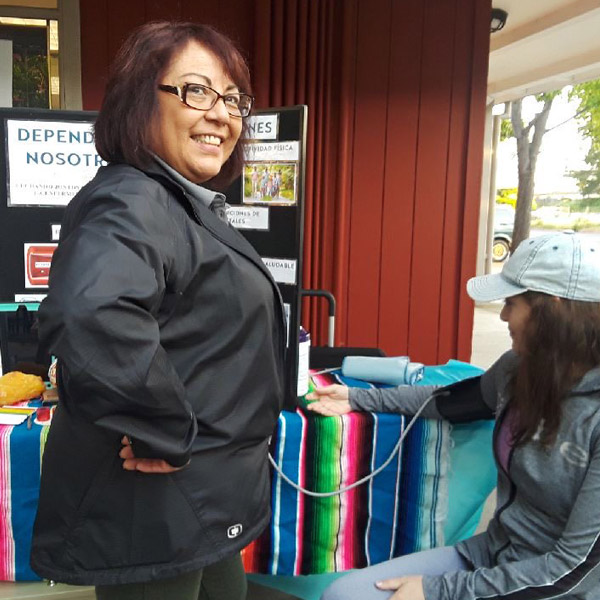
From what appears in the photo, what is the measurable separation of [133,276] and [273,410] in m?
0.39

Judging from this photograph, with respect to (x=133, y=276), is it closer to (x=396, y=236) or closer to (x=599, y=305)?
(x=599, y=305)

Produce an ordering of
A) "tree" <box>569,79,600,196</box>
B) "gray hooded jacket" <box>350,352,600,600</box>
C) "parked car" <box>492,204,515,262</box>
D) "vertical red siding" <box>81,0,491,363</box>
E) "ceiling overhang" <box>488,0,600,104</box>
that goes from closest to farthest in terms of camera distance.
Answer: "gray hooded jacket" <box>350,352,600,600</box>, "vertical red siding" <box>81,0,491,363</box>, "ceiling overhang" <box>488,0,600,104</box>, "tree" <box>569,79,600,196</box>, "parked car" <box>492,204,515,262</box>

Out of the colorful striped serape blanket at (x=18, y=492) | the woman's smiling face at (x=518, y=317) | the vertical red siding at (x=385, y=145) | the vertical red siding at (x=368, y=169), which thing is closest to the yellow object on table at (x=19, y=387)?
the colorful striped serape blanket at (x=18, y=492)

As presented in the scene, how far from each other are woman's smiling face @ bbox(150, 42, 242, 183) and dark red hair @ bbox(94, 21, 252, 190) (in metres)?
0.01

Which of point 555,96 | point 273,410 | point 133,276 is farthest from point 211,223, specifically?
point 555,96

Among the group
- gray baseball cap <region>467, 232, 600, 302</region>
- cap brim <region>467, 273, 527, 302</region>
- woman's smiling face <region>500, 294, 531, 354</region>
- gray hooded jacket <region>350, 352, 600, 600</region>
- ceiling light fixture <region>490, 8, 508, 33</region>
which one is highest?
ceiling light fixture <region>490, 8, 508, 33</region>

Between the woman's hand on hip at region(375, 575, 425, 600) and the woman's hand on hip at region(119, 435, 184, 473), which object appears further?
the woman's hand on hip at region(375, 575, 425, 600)

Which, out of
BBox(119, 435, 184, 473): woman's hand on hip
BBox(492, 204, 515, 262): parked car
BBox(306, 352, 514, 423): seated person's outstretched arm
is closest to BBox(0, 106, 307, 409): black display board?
BBox(306, 352, 514, 423): seated person's outstretched arm

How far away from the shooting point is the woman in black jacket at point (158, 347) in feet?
2.57

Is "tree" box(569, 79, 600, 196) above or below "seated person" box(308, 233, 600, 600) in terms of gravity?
above

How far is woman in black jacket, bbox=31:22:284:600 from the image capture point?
782mm

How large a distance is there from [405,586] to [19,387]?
108cm

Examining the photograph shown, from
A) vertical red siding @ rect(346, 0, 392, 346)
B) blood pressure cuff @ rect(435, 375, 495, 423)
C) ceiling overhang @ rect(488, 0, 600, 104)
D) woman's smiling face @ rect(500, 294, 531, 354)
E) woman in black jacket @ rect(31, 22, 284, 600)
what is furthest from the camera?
ceiling overhang @ rect(488, 0, 600, 104)

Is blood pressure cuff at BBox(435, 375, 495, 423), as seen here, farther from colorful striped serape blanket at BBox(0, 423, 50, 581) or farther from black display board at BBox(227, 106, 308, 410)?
colorful striped serape blanket at BBox(0, 423, 50, 581)
